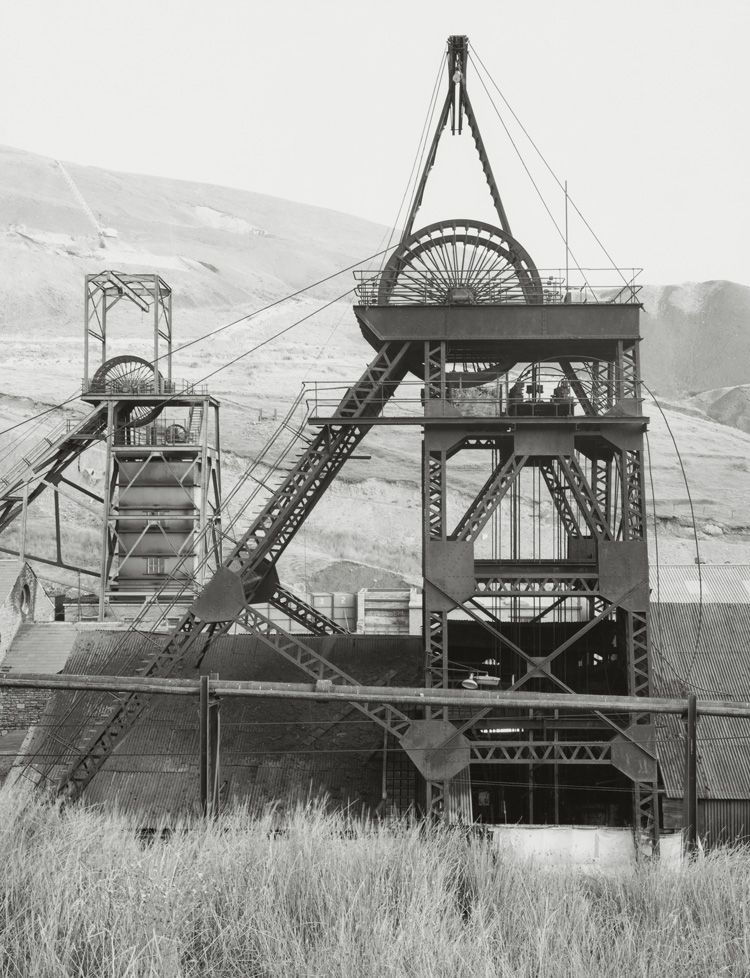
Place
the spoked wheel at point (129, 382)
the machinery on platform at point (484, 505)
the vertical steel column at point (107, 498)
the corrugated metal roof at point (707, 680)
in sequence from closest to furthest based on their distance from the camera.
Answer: the machinery on platform at point (484, 505), the corrugated metal roof at point (707, 680), the vertical steel column at point (107, 498), the spoked wheel at point (129, 382)

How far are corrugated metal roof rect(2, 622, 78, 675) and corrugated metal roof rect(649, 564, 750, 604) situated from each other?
24.3m

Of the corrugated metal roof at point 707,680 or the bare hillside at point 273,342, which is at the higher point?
the bare hillside at point 273,342

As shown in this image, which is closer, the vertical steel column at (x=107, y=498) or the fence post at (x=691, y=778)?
the fence post at (x=691, y=778)

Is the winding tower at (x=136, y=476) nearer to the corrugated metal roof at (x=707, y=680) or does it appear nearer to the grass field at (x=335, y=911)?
the corrugated metal roof at (x=707, y=680)

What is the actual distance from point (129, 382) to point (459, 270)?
77.5 feet

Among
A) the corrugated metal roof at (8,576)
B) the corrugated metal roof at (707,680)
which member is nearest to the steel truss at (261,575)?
the corrugated metal roof at (707,680)

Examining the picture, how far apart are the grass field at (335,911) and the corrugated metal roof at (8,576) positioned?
61.0 feet

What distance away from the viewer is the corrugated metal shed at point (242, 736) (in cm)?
1962

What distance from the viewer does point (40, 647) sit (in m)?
27.2

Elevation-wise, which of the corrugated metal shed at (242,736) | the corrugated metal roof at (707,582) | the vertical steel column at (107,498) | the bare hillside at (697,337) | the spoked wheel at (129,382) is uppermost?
the bare hillside at (697,337)

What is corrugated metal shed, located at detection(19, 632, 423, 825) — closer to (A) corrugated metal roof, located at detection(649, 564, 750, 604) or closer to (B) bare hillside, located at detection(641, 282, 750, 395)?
(A) corrugated metal roof, located at detection(649, 564, 750, 604)

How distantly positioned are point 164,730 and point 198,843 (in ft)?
39.3

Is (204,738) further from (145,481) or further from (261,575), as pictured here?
(145,481)

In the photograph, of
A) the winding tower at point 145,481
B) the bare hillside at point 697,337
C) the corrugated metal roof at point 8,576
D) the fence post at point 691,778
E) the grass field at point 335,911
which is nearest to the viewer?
the grass field at point 335,911
